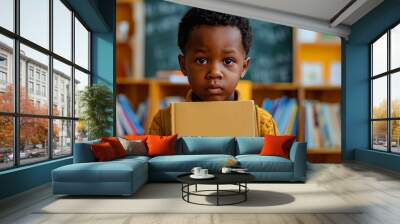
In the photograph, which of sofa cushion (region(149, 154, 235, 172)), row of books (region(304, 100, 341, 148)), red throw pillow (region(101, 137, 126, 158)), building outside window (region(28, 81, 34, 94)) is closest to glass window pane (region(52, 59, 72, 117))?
building outside window (region(28, 81, 34, 94))

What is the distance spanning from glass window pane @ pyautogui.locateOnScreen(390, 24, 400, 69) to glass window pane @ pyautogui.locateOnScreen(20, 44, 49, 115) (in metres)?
5.89

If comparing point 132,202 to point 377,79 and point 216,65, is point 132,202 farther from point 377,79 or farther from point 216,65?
point 377,79

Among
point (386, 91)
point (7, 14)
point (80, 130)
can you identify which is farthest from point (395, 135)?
point (7, 14)

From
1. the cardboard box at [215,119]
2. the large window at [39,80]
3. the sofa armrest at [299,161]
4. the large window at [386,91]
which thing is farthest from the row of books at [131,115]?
the large window at [386,91]

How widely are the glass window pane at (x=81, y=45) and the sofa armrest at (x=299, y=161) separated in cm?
412

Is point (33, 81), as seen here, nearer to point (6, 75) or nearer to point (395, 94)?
point (6, 75)

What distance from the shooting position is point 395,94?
724 centimetres

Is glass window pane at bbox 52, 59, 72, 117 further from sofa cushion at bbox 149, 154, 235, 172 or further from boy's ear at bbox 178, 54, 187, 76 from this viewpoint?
boy's ear at bbox 178, 54, 187, 76

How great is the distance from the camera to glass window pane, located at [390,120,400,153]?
7020 millimetres

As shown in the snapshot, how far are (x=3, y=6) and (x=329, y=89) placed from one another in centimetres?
615

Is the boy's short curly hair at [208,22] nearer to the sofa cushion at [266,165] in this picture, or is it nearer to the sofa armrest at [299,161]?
the sofa armrest at [299,161]

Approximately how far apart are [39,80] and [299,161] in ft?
12.2

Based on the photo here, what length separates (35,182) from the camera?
510cm

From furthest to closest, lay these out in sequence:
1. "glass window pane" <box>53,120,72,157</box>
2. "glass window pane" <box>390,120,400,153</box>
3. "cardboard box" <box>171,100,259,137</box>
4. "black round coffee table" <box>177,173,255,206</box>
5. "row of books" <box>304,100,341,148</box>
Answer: "row of books" <box>304,100,341,148</box> < "cardboard box" <box>171,100,259,137</box> < "glass window pane" <box>390,120,400,153</box> < "glass window pane" <box>53,120,72,157</box> < "black round coffee table" <box>177,173,255,206</box>
